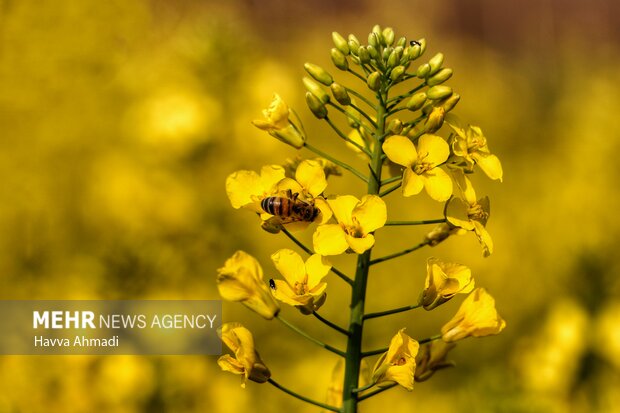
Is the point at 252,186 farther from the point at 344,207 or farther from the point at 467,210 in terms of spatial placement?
the point at 467,210

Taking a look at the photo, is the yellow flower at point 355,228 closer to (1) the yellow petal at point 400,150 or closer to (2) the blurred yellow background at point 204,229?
(1) the yellow petal at point 400,150

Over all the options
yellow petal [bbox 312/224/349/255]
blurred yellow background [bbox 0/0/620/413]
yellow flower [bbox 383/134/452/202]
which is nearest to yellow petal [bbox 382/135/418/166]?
yellow flower [bbox 383/134/452/202]

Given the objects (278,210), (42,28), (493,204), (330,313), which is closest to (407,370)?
(278,210)

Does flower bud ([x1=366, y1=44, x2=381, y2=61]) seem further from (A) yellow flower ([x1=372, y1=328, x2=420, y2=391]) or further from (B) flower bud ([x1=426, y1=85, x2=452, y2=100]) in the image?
(A) yellow flower ([x1=372, y1=328, x2=420, y2=391])

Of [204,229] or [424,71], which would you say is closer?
[424,71]

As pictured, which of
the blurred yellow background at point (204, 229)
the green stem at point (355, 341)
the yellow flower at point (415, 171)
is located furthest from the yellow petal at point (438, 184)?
the blurred yellow background at point (204, 229)

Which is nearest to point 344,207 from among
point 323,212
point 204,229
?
point 323,212
